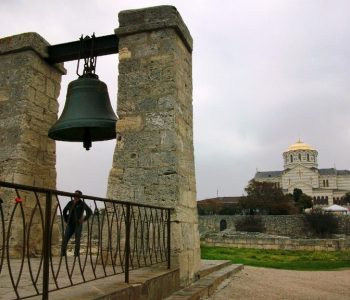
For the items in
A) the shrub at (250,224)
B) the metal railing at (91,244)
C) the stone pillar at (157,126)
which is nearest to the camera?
the metal railing at (91,244)

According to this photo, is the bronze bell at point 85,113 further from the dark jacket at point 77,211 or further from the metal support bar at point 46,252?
the metal support bar at point 46,252

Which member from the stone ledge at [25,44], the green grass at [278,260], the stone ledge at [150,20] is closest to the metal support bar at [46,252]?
the stone ledge at [150,20]

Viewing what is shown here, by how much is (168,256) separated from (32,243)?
7.29ft

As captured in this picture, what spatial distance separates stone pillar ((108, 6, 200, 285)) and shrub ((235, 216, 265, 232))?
37808 mm

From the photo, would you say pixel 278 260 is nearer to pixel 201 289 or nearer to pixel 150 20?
pixel 201 289

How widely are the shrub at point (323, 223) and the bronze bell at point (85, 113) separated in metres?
36.9

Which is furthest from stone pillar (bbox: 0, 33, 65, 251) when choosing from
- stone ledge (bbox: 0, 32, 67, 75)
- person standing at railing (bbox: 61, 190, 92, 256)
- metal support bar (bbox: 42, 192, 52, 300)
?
metal support bar (bbox: 42, 192, 52, 300)

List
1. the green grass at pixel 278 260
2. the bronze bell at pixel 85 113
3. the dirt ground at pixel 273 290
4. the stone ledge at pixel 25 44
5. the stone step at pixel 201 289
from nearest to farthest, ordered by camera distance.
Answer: the stone step at pixel 201 289 < the bronze bell at pixel 85 113 < the dirt ground at pixel 273 290 < the stone ledge at pixel 25 44 < the green grass at pixel 278 260

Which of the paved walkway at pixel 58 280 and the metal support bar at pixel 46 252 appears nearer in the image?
the metal support bar at pixel 46 252

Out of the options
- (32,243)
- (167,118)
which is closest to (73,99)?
(167,118)

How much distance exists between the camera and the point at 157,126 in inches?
200

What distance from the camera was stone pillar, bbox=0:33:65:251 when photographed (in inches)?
222

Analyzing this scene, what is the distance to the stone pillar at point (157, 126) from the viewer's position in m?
4.92

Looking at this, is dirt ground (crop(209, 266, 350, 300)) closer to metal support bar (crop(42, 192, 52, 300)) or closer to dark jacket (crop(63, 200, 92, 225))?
dark jacket (crop(63, 200, 92, 225))
